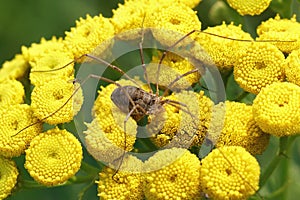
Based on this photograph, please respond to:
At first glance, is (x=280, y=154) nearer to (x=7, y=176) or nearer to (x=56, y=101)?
(x=56, y=101)

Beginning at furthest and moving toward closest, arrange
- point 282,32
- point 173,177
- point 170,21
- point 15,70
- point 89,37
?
point 15,70
point 89,37
point 170,21
point 282,32
point 173,177

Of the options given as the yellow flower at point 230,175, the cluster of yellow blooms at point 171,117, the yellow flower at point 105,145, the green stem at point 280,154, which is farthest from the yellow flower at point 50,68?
the green stem at point 280,154

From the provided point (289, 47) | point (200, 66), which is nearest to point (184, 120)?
point (200, 66)

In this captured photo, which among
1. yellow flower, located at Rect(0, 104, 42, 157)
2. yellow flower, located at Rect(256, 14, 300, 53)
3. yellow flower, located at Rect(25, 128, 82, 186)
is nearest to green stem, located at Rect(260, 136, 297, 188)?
yellow flower, located at Rect(256, 14, 300, 53)

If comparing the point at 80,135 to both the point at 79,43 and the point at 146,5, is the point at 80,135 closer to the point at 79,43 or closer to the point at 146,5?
the point at 79,43

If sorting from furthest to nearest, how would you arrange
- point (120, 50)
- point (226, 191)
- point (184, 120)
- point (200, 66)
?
1. point (120, 50)
2. point (200, 66)
3. point (184, 120)
4. point (226, 191)

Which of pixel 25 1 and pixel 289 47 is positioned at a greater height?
pixel 25 1

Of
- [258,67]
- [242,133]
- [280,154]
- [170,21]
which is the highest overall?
[170,21]

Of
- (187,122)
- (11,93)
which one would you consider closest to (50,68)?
(11,93)
